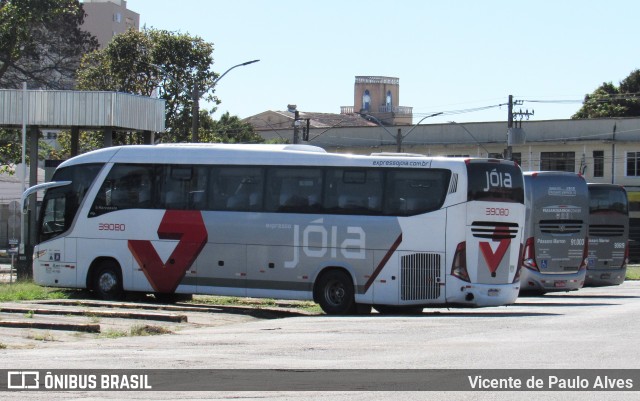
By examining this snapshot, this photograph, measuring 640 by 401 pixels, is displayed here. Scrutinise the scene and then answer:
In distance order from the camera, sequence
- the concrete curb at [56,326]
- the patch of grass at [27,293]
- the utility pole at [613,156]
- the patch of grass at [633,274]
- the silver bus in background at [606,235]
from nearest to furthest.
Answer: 1. the concrete curb at [56,326]
2. the patch of grass at [27,293]
3. the silver bus in background at [606,235]
4. the patch of grass at [633,274]
5. the utility pole at [613,156]

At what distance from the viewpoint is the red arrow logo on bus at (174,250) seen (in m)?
22.8

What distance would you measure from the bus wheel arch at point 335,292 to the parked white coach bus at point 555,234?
8.71m

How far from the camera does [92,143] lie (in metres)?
56.5

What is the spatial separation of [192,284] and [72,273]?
3369 mm

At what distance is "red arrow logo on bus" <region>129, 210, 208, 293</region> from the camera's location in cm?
2283

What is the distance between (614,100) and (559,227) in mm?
62619

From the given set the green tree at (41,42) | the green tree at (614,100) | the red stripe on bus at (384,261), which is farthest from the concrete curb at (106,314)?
the green tree at (614,100)

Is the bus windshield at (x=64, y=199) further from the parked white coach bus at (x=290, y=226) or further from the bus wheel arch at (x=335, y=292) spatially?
the bus wheel arch at (x=335, y=292)

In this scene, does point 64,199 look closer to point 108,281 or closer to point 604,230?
point 108,281

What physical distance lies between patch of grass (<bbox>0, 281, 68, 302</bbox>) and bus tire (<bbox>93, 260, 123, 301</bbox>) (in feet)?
2.96

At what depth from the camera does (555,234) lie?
28688 mm

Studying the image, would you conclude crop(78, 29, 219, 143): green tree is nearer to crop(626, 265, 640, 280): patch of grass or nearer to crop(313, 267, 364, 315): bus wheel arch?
crop(626, 265, 640, 280): patch of grass

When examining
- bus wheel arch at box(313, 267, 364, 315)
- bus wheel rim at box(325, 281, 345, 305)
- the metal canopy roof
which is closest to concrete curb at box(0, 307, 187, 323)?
bus wheel arch at box(313, 267, 364, 315)

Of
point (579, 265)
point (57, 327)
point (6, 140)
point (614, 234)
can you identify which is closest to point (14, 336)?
point (57, 327)
